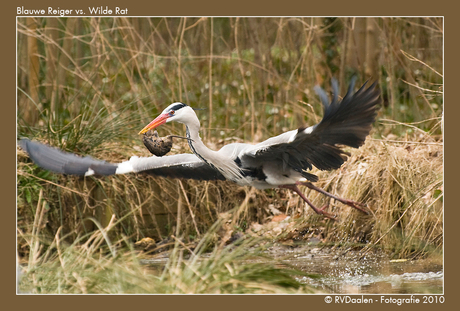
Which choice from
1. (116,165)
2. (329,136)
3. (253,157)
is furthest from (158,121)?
(329,136)

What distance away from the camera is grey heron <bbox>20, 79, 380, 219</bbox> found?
166 inches

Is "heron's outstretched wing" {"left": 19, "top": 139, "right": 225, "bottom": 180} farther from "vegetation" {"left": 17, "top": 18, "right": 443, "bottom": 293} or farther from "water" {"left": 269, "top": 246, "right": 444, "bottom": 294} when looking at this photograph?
"water" {"left": 269, "top": 246, "right": 444, "bottom": 294}

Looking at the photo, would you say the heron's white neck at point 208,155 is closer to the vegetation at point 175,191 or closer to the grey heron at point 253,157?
the grey heron at point 253,157

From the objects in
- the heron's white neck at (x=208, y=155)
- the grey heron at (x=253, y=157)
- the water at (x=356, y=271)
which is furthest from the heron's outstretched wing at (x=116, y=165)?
the water at (x=356, y=271)

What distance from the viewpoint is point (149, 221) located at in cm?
620

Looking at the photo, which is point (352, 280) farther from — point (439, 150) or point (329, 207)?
point (439, 150)

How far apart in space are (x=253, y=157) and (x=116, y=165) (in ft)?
4.02

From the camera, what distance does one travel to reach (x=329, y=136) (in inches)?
170

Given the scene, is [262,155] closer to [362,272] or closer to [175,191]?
[362,272]

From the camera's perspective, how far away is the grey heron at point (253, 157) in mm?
4223

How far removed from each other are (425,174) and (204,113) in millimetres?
3796

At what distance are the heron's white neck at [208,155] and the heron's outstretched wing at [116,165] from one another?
249mm

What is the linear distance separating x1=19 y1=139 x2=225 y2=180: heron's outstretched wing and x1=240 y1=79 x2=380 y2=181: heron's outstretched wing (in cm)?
60

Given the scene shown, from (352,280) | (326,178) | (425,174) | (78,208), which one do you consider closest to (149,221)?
(78,208)
